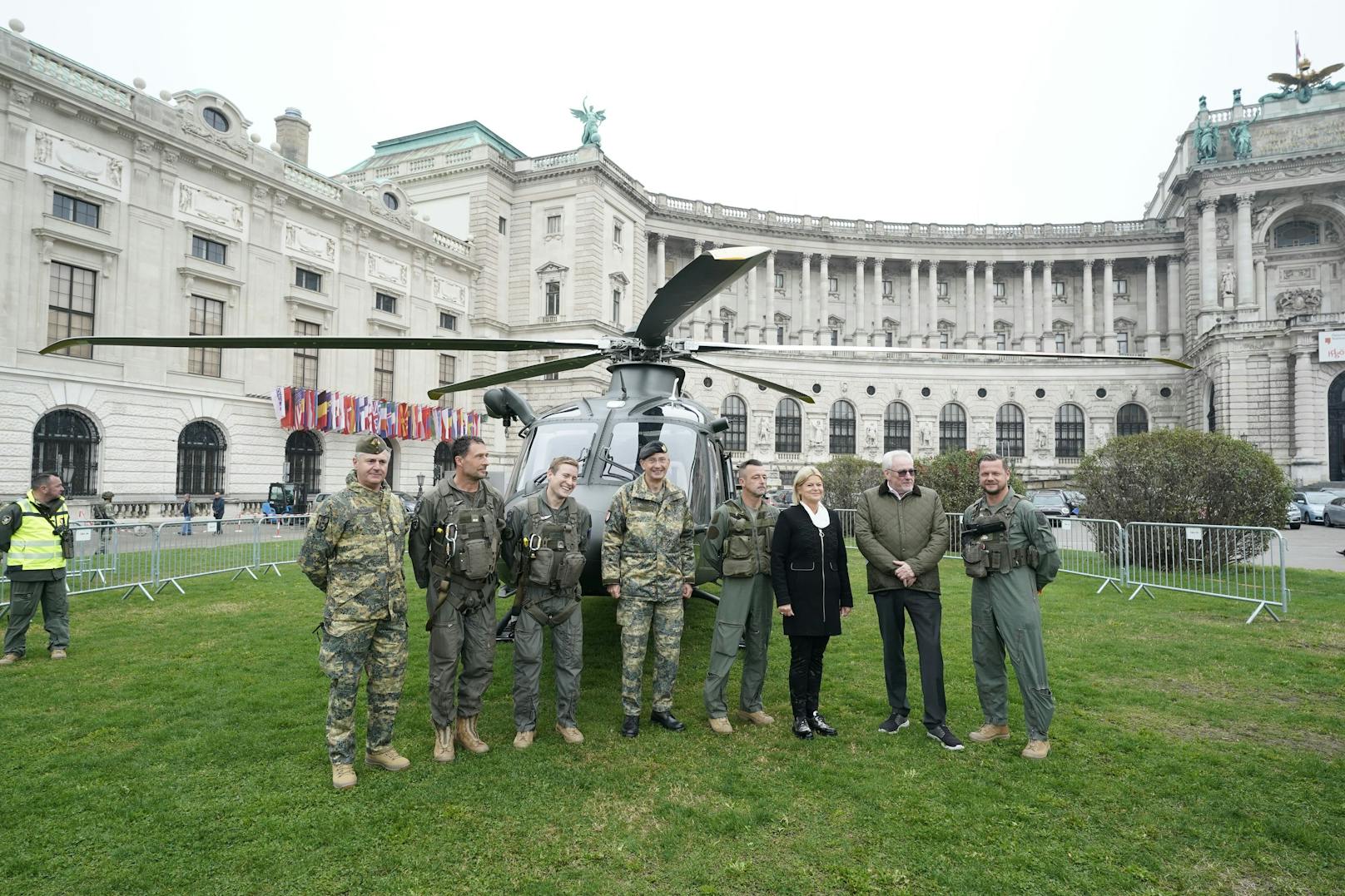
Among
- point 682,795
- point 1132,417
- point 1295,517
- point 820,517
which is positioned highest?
point 1132,417

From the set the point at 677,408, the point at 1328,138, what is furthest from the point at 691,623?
the point at 1328,138

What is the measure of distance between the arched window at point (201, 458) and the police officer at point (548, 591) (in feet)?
83.1

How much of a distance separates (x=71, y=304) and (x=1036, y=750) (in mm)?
28392

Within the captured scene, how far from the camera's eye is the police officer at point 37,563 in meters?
7.41

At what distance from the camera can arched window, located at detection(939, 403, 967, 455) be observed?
171 feet

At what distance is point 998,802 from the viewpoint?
4.38 m

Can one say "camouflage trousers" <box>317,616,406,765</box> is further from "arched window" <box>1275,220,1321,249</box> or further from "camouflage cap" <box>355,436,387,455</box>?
"arched window" <box>1275,220,1321,249</box>

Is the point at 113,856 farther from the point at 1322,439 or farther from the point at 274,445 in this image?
the point at 1322,439

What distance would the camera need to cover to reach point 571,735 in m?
5.31

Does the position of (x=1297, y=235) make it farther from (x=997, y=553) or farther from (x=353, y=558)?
(x=353, y=558)

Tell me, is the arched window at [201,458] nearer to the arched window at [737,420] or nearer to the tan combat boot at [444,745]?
the tan combat boot at [444,745]

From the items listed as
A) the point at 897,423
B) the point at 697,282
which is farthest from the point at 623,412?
the point at 897,423

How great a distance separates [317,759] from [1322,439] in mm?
54267

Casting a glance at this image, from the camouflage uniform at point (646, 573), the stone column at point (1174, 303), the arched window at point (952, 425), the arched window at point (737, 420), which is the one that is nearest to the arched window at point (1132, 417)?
the stone column at point (1174, 303)
